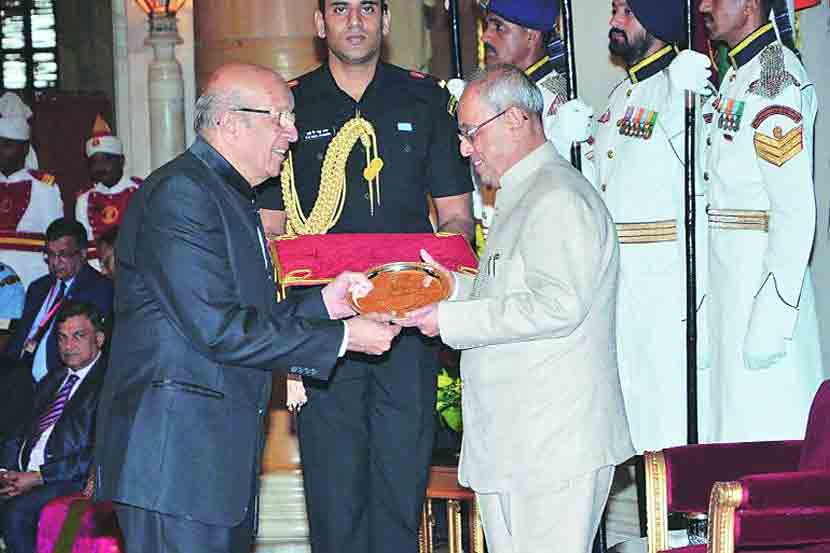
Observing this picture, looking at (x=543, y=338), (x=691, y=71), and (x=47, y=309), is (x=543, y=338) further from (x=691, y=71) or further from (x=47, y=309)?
(x=47, y=309)

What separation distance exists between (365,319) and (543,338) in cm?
42

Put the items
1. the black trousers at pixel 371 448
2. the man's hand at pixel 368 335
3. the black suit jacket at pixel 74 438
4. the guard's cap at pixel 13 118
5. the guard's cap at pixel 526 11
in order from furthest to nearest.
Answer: the guard's cap at pixel 13 118
the black suit jacket at pixel 74 438
the guard's cap at pixel 526 11
the black trousers at pixel 371 448
the man's hand at pixel 368 335

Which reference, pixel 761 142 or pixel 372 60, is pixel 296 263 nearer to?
pixel 372 60

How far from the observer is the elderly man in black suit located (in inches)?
129

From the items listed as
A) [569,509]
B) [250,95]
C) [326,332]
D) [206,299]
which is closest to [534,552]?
[569,509]

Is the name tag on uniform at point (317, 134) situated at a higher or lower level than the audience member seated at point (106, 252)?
higher

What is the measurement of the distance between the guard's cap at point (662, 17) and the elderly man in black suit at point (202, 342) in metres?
1.87

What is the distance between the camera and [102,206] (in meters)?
8.91

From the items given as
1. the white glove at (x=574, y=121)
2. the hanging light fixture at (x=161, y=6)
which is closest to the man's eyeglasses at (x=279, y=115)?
the white glove at (x=574, y=121)

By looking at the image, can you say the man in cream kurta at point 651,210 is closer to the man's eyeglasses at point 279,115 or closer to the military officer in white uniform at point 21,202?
the man's eyeglasses at point 279,115

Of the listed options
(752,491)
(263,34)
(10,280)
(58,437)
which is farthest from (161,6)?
(752,491)

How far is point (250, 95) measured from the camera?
3.44 m

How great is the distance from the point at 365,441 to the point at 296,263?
1.71ft

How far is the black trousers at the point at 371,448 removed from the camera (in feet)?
13.8
